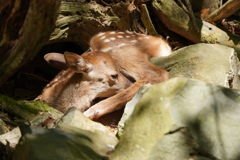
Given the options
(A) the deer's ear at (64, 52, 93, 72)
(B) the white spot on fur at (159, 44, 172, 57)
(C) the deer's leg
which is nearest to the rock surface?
(C) the deer's leg

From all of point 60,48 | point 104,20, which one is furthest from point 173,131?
point 60,48

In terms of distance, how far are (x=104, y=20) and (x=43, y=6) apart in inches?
127

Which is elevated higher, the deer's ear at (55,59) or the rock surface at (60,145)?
the rock surface at (60,145)

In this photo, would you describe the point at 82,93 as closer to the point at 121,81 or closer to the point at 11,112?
the point at 121,81

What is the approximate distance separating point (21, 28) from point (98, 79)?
1.69 meters

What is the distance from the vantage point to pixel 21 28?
2.01 m

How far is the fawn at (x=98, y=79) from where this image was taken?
3.46m

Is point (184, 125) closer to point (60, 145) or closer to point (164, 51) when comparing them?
point (60, 145)

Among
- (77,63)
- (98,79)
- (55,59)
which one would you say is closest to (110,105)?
(98,79)

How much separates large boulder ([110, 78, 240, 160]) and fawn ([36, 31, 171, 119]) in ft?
5.01

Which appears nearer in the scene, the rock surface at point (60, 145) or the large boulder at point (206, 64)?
the rock surface at point (60, 145)

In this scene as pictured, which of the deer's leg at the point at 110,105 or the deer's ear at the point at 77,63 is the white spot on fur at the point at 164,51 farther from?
the deer's ear at the point at 77,63

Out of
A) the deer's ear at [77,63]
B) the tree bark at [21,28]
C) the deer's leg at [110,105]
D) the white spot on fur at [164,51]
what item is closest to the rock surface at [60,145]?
the tree bark at [21,28]

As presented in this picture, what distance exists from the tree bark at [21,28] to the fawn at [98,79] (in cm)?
120
